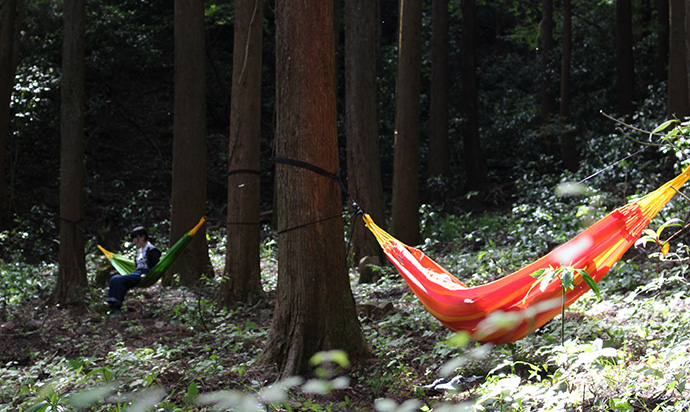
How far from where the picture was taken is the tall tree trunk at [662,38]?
11125 mm

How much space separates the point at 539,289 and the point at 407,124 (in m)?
4.55

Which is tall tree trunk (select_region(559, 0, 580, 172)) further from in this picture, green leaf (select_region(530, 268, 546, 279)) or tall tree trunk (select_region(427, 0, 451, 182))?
green leaf (select_region(530, 268, 546, 279))

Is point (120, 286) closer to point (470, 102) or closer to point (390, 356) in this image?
point (390, 356)

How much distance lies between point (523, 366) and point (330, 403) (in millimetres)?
1029

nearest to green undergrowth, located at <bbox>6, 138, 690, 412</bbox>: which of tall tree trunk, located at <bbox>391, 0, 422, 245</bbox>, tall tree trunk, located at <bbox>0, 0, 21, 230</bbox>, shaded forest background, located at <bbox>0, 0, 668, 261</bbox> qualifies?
tall tree trunk, located at <bbox>391, 0, 422, 245</bbox>

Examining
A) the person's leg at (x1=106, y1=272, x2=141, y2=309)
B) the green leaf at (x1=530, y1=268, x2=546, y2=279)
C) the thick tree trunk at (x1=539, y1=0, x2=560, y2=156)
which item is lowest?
the person's leg at (x1=106, y1=272, x2=141, y2=309)

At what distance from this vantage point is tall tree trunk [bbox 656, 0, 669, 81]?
438 inches

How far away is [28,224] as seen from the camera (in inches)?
407

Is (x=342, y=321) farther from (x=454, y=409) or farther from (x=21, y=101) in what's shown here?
(x=21, y=101)

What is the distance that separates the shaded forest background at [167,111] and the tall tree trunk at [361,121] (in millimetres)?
4515

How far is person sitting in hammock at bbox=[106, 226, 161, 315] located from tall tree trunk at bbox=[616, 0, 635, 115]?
911 centimetres

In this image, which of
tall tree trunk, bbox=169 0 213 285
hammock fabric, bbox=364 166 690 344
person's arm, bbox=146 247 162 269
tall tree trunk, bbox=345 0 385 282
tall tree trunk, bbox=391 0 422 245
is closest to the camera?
hammock fabric, bbox=364 166 690 344

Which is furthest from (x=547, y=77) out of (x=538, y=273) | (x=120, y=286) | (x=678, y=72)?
(x=538, y=273)

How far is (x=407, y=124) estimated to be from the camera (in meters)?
7.41
